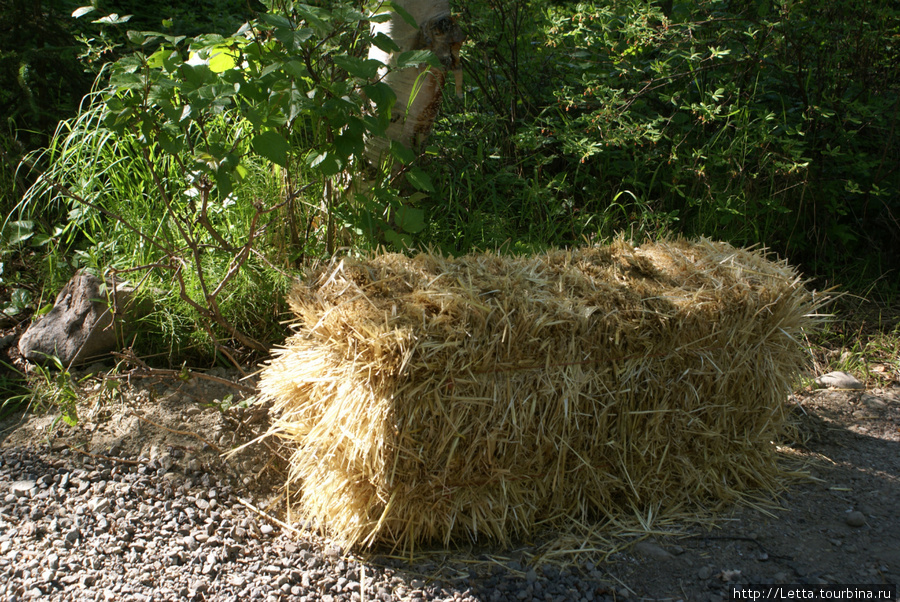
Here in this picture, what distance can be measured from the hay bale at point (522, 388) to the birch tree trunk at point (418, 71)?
113 centimetres

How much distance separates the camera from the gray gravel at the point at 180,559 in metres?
1.91

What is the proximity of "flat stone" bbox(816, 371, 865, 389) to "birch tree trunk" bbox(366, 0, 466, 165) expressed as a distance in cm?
252

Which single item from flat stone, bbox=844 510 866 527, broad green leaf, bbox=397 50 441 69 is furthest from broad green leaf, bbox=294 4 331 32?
flat stone, bbox=844 510 866 527

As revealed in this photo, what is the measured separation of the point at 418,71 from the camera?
3191 millimetres

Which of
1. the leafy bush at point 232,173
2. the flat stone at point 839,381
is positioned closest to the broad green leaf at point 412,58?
the leafy bush at point 232,173

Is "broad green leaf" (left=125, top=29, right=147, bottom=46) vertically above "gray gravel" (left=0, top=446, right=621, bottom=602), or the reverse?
"broad green leaf" (left=125, top=29, right=147, bottom=46)

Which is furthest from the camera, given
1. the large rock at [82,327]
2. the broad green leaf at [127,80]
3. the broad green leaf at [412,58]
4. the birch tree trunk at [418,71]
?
the birch tree trunk at [418,71]

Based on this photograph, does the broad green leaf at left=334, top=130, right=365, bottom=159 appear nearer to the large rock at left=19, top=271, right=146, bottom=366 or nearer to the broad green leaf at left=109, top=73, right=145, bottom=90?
the broad green leaf at left=109, top=73, right=145, bottom=90

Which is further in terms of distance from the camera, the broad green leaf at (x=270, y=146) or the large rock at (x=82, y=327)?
the large rock at (x=82, y=327)

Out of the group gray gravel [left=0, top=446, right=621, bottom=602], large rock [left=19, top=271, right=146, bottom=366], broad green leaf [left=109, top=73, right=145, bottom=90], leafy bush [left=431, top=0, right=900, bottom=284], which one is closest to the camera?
gray gravel [left=0, top=446, right=621, bottom=602]

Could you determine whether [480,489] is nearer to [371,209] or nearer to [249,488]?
[249,488]

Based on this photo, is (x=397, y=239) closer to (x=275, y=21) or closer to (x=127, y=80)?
(x=275, y=21)

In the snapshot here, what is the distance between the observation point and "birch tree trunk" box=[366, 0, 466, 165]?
10.2 feet

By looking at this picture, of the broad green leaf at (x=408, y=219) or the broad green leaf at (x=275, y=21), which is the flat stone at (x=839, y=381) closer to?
the broad green leaf at (x=408, y=219)
